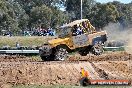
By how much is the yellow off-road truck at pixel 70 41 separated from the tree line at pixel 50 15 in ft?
133

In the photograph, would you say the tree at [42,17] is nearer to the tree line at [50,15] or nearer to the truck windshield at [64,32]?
the tree line at [50,15]

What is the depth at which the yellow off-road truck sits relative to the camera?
24.0m

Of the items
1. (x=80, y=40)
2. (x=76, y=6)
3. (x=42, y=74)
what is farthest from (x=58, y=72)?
(x=76, y=6)

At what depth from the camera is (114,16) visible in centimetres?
7956

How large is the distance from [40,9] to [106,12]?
12.0 meters

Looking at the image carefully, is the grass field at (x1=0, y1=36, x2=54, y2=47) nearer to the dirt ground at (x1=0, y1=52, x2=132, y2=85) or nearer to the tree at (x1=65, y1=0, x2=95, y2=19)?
the dirt ground at (x1=0, y1=52, x2=132, y2=85)

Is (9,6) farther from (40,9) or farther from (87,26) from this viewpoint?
(87,26)

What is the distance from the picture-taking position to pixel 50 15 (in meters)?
75.7

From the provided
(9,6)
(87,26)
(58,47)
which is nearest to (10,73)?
(58,47)

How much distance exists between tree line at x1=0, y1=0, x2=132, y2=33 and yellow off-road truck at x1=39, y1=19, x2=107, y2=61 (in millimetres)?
40471

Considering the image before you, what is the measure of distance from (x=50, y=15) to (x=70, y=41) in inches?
2038

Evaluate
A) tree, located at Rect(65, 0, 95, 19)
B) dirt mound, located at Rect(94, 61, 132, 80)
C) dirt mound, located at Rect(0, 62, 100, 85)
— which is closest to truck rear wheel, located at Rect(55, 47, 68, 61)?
dirt mound, located at Rect(94, 61, 132, 80)

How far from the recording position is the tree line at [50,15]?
72800mm

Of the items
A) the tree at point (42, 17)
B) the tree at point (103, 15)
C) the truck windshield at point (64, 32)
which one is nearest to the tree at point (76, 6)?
the tree at point (103, 15)
